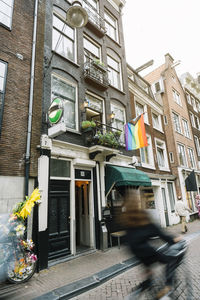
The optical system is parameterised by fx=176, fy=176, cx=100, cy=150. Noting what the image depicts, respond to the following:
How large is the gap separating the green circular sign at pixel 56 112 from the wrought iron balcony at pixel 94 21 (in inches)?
298

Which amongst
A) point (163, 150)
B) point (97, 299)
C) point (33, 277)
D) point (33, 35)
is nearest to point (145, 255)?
point (97, 299)

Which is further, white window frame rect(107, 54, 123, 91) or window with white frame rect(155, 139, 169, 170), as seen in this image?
window with white frame rect(155, 139, 169, 170)

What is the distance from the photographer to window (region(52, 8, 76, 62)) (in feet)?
29.6

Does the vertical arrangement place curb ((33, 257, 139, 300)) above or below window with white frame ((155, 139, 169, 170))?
below

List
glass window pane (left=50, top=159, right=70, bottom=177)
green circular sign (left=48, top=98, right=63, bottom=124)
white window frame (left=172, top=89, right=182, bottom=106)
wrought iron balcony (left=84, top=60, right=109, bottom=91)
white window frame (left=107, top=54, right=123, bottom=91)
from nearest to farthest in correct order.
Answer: green circular sign (left=48, top=98, right=63, bottom=124) < glass window pane (left=50, top=159, right=70, bottom=177) < wrought iron balcony (left=84, top=60, right=109, bottom=91) < white window frame (left=107, top=54, right=123, bottom=91) < white window frame (left=172, top=89, right=182, bottom=106)

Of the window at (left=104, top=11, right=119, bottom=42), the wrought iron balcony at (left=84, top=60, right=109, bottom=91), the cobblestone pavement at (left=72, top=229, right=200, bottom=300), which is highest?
the window at (left=104, top=11, right=119, bottom=42)

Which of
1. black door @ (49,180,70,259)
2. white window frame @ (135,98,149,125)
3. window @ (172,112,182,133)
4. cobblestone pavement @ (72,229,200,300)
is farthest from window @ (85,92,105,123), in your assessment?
window @ (172,112,182,133)

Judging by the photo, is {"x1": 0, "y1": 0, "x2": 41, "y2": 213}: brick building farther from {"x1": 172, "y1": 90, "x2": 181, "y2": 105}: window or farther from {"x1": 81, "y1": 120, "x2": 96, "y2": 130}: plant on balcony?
{"x1": 172, "y1": 90, "x2": 181, "y2": 105}: window

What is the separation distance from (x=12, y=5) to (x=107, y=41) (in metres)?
6.95

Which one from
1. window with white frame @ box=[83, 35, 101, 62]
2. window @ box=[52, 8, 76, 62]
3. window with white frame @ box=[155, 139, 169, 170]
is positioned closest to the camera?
window @ box=[52, 8, 76, 62]

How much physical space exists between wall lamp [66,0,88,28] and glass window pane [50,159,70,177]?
16.8 feet

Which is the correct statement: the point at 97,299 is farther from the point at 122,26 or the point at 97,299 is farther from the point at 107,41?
the point at 122,26

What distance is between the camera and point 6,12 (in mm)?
7102

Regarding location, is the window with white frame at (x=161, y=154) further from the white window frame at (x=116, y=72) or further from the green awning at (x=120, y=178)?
the green awning at (x=120, y=178)
